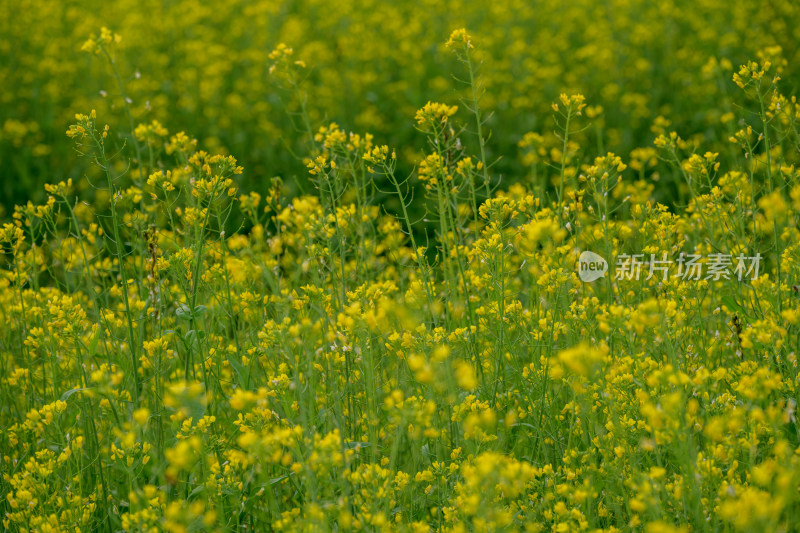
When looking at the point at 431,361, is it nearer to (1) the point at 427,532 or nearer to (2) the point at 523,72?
(1) the point at 427,532

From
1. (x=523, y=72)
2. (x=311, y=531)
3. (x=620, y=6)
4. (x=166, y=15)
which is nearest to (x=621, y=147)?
(x=523, y=72)

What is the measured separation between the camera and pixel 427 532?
2322 millimetres

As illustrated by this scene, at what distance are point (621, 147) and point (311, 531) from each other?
17.3 feet
